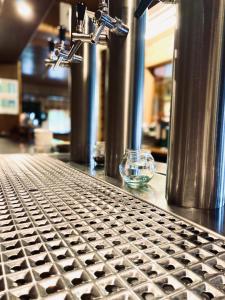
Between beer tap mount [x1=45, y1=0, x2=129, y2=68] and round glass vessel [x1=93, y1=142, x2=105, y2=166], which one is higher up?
beer tap mount [x1=45, y1=0, x2=129, y2=68]

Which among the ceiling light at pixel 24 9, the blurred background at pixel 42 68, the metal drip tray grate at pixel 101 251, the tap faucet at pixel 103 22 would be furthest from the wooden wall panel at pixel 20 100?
the metal drip tray grate at pixel 101 251

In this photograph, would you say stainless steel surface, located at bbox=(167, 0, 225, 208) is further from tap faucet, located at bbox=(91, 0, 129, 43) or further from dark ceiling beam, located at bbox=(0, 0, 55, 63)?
dark ceiling beam, located at bbox=(0, 0, 55, 63)

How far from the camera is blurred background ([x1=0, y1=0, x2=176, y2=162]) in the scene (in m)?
2.04

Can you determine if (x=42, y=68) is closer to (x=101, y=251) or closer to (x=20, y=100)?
(x=20, y=100)

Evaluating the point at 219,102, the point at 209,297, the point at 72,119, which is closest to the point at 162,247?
the point at 209,297

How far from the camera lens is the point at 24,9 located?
204 cm

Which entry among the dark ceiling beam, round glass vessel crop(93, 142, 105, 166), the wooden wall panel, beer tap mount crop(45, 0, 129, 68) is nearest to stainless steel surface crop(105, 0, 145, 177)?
beer tap mount crop(45, 0, 129, 68)

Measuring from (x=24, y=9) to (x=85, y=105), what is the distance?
1243mm

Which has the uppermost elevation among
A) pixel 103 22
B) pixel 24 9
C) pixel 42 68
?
pixel 42 68

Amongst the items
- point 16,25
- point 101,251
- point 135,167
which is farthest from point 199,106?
point 16,25

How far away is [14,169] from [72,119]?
45 centimetres

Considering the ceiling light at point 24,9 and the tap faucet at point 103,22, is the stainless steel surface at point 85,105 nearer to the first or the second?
the tap faucet at point 103,22

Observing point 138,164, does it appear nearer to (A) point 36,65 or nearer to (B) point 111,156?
(B) point 111,156

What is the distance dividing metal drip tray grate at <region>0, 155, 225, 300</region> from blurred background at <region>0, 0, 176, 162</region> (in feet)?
2.07
